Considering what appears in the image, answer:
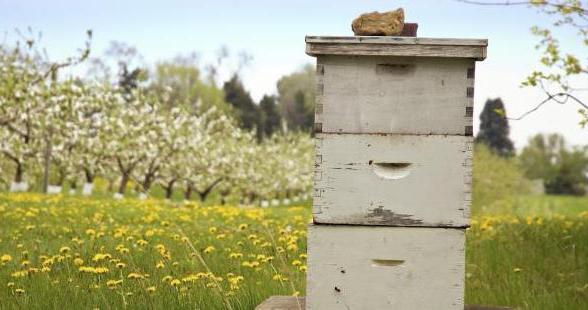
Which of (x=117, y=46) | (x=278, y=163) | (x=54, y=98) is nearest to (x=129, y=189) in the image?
(x=278, y=163)

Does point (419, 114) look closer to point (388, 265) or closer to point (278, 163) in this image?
point (388, 265)

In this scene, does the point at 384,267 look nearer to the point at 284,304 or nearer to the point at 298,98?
the point at 284,304

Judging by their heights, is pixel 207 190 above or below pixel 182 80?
below

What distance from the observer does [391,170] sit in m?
4.57

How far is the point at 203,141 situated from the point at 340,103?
77.5 ft

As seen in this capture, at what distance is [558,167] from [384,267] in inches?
2310

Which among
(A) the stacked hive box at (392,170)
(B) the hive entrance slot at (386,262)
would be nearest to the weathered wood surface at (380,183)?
(A) the stacked hive box at (392,170)

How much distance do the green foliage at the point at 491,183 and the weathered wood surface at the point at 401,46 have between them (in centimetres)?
2567

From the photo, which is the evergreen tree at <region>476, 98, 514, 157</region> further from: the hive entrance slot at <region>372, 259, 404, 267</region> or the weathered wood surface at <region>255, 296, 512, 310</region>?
the hive entrance slot at <region>372, 259, 404, 267</region>

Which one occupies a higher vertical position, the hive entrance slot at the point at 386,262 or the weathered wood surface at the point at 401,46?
the weathered wood surface at the point at 401,46

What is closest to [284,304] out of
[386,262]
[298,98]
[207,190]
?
[386,262]

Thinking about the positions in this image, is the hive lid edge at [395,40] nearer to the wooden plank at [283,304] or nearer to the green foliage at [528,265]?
the wooden plank at [283,304]

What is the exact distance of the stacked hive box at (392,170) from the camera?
14.9 ft

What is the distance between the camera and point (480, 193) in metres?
30.6
